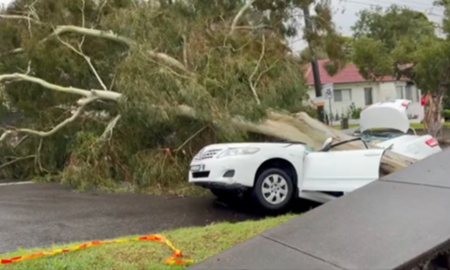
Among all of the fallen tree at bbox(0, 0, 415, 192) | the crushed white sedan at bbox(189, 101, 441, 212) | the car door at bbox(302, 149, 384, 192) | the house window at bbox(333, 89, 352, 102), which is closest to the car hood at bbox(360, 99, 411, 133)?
the fallen tree at bbox(0, 0, 415, 192)

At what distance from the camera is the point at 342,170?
7.05 m

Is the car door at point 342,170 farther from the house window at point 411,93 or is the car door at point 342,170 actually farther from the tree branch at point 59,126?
the house window at point 411,93

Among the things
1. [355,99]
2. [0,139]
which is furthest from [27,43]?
[355,99]

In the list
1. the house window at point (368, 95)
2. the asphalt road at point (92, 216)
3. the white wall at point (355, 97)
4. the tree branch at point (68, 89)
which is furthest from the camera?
the house window at point (368, 95)

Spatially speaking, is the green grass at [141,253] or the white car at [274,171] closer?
the green grass at [141,253]

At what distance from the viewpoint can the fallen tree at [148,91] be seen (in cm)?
1038

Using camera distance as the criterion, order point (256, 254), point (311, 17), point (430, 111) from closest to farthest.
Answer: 1. point (256, 254)
2. point (311, 17)
3. point (430, 111)

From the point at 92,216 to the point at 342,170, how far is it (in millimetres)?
3851

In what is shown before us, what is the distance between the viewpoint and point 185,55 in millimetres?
11531

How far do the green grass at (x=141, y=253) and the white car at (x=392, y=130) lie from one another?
3.87 metres

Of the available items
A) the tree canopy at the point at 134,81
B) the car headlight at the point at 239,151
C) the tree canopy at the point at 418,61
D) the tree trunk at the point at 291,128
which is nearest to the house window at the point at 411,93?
the tree canopy at the point at 418,61

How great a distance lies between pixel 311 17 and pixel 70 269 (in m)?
13.8

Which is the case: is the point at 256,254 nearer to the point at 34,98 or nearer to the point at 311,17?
the point at 34,98

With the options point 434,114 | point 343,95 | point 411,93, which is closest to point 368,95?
point 343,95
